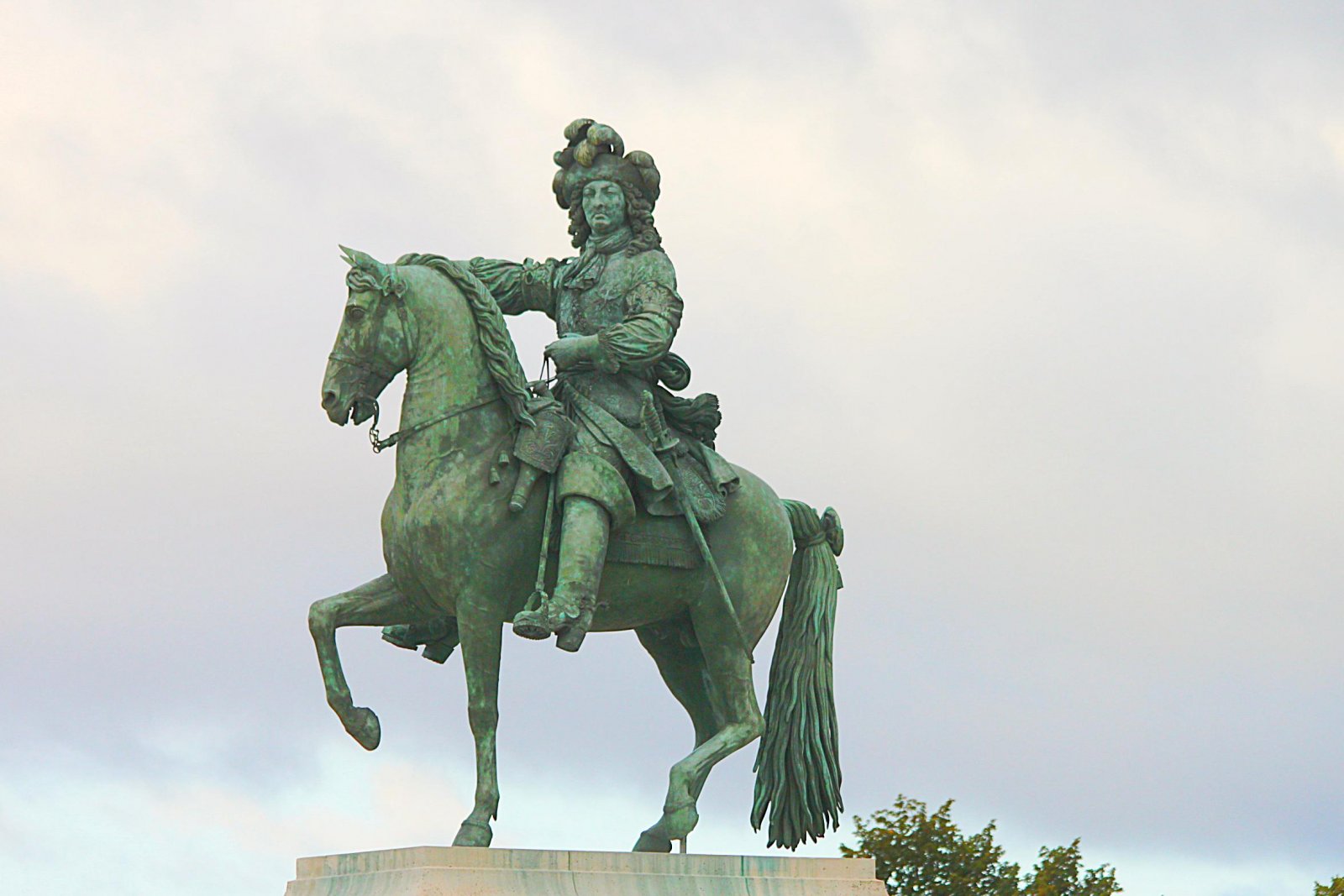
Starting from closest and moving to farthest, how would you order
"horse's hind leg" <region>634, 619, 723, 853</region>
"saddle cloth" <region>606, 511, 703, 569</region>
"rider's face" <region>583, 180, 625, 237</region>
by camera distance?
"saddle cloth" <region>606, 511, 703, 569</region> → "rider's face" <region>583, 180, 625, 237</region> → "horse's hind leg" <region>634, 619, 723, 853</region>

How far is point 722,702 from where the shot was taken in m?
13.7

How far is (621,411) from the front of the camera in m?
13.4

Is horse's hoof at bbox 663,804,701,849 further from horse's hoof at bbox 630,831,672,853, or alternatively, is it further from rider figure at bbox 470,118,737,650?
rider figure at bbox 470,118,737,650

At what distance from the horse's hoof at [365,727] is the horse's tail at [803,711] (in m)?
2.05

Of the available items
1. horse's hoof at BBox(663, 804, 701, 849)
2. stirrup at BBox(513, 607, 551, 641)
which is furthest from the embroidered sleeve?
horse's hoof at BBox(663, 804, 701, 849)

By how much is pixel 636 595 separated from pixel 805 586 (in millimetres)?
1182

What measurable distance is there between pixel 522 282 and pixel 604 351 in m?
0.95

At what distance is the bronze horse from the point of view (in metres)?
12.8

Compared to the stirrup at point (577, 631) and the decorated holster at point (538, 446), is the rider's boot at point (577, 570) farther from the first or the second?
the decorated holster at point (538, 446)

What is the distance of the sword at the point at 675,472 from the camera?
13.3 m

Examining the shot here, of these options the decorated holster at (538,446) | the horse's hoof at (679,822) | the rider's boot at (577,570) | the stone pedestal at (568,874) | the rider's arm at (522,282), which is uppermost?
the rider's arm at (522,282)

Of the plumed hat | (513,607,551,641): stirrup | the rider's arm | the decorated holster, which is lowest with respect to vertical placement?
(513,607,551,641): stirrup

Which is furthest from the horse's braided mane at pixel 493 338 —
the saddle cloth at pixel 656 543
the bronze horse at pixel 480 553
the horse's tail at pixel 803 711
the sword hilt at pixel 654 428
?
the horse's tail at pixel 803 711

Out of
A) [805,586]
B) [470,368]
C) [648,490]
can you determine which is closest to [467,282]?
[470,368]
